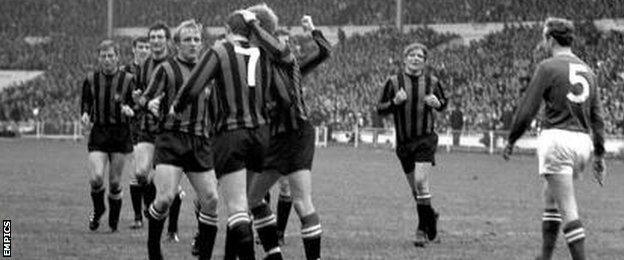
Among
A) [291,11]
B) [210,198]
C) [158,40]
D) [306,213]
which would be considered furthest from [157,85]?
[291,11]

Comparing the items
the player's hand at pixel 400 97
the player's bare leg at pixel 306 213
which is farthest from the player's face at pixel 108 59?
the player's bare leg at pixel 306 213

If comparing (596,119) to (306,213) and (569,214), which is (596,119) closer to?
(569,214)

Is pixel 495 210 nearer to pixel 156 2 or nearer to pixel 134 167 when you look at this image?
pixel 134 167

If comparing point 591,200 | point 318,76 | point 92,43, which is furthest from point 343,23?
point 591,200

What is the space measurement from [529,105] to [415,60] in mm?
4157

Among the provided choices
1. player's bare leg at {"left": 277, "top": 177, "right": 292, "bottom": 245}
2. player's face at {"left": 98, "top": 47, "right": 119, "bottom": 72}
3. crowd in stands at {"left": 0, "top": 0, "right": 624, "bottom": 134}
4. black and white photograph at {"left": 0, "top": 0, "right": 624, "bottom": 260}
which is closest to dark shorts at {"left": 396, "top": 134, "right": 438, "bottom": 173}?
black and white photograph at {"left": 0, "top": 0, "right": 624, "bottom": 260}

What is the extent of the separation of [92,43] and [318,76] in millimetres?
18790

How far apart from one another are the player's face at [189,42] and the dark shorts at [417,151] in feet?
11.5

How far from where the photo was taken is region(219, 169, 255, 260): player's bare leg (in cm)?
868

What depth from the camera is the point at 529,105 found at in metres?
9.31

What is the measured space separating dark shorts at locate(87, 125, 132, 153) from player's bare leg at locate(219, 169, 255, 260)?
5161 mm

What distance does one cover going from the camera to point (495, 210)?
1769 cm

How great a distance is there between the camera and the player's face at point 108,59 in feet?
45.0

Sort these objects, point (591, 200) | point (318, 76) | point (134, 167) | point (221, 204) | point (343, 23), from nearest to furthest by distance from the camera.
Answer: point (134, 167) → point (221, 204) → point (591, 200) → point (318, 76) → point (343, 23)
